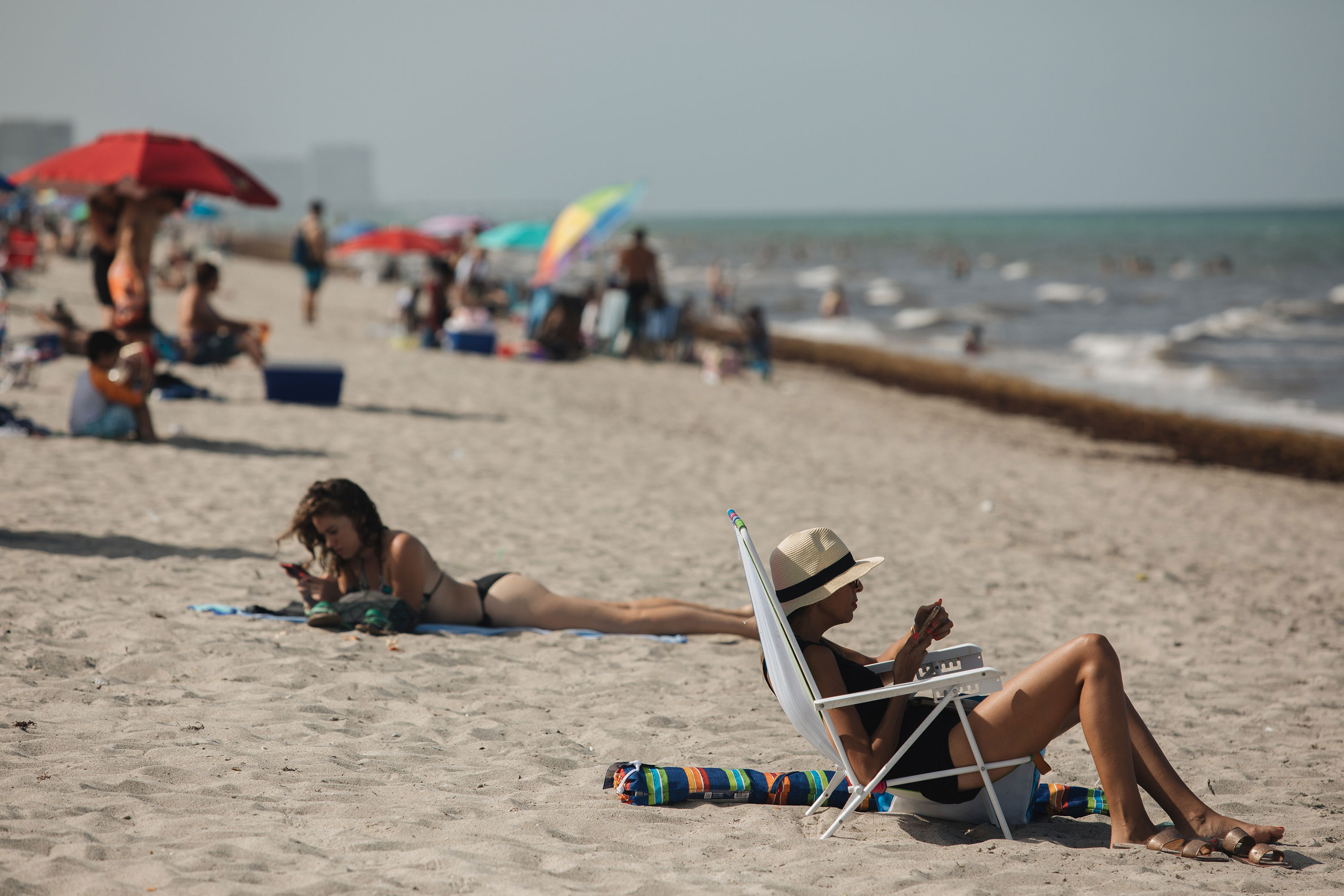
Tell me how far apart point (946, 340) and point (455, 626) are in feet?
63.8

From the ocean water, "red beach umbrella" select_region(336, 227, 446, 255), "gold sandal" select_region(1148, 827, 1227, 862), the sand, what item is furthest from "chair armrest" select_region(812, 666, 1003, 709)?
"red beach umbrella" select_region(336, 227, 446, 255)

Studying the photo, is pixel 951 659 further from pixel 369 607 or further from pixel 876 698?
pixel 369 607

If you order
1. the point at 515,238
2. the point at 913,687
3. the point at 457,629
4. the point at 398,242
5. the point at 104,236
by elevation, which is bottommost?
the point at 457,629

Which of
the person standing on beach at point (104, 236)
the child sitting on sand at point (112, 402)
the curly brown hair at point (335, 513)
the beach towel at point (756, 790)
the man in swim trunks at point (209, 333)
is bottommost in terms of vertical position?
the beach towel at point (756, 790)

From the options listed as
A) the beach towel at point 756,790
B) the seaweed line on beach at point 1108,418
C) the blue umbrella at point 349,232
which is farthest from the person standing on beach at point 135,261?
the blue umbrella at point 349,232

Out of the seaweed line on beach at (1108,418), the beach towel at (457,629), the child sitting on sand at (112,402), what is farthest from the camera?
the seaweed line on beach at (1108,418)

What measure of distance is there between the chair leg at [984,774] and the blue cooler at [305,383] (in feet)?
26.4

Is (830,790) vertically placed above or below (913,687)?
below

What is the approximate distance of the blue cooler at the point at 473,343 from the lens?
14.7 metres

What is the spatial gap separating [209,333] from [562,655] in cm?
652

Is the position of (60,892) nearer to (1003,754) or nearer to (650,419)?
(1003,754)

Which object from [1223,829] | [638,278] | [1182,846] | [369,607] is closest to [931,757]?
[1182,846]

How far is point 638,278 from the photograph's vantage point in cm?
1545

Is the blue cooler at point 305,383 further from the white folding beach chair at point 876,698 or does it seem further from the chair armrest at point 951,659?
the chair armrest at point 951,659
